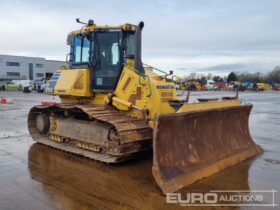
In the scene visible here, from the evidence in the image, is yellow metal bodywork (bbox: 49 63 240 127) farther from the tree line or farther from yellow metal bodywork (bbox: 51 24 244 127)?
the tree line

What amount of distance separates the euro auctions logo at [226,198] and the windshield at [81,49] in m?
4.84

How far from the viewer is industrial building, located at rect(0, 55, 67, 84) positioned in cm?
8397

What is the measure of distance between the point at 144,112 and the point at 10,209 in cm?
367

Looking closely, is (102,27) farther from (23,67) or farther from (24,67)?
(24,67)

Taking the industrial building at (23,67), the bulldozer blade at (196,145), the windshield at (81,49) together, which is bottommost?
the bulldozer blade at (196,145)

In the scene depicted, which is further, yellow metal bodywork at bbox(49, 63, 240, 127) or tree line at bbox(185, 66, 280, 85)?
tree line at bbox(185, 66, 280, 85)

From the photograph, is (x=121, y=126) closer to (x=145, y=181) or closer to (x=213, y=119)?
(x=145, y=181)

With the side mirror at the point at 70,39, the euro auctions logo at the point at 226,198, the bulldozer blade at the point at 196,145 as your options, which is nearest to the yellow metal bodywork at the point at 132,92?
the side mirror at the point at 70,39

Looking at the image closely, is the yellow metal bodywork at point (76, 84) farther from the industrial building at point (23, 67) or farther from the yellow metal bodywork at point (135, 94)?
the industrial building at point (23, 67)

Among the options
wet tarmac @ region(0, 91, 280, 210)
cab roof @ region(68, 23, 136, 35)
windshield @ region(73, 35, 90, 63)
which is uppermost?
cab roof @ region(68, 23, 136, 35)

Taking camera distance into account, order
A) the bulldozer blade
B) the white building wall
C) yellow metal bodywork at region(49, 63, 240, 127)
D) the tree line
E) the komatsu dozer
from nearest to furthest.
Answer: the bulldozer blade → the komatsu dozer → yellow metal bodywork at region(49, 63, 240, 127) → the white building wall → the tree line

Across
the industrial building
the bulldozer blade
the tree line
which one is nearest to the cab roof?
the bulldozer blade

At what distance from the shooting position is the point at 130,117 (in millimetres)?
7445

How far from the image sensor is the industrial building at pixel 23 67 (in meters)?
84.0
